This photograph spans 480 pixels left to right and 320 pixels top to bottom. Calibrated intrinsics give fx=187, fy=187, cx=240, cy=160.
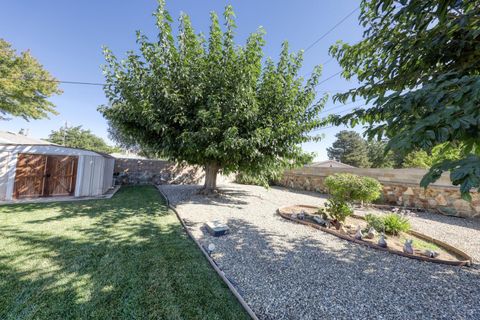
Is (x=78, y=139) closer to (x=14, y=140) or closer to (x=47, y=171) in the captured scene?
(x=14, y=140)

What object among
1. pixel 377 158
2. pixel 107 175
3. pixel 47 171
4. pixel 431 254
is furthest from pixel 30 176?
pixel 377 158

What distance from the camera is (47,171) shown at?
8.46 m

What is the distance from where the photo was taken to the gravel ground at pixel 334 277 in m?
2.17

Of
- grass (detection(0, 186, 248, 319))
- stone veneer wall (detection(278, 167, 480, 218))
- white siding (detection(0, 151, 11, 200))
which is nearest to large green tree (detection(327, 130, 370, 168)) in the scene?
stone veneer wall (detection(278, 167, 480, 218))

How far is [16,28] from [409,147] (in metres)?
13.9

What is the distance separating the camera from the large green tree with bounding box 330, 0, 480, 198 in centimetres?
144

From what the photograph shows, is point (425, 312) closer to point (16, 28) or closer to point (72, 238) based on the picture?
point (72, 238)

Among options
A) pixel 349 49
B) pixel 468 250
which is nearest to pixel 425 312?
pixel 468 250

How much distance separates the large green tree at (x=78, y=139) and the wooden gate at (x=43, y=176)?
3432 cm

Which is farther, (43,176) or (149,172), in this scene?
(149,172)

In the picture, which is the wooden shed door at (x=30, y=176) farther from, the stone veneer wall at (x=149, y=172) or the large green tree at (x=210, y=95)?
the large green tree at (x=210, y=95)

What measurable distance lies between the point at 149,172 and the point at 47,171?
5103mm

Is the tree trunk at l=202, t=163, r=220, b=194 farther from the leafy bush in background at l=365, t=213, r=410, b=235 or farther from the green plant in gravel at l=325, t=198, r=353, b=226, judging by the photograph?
the leafy bush in background at l=365, t=213, r=410, b=235

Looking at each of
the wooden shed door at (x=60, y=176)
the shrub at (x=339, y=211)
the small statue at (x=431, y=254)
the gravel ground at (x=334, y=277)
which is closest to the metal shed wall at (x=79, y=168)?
the wooden shed door at (x=60, y=176)
